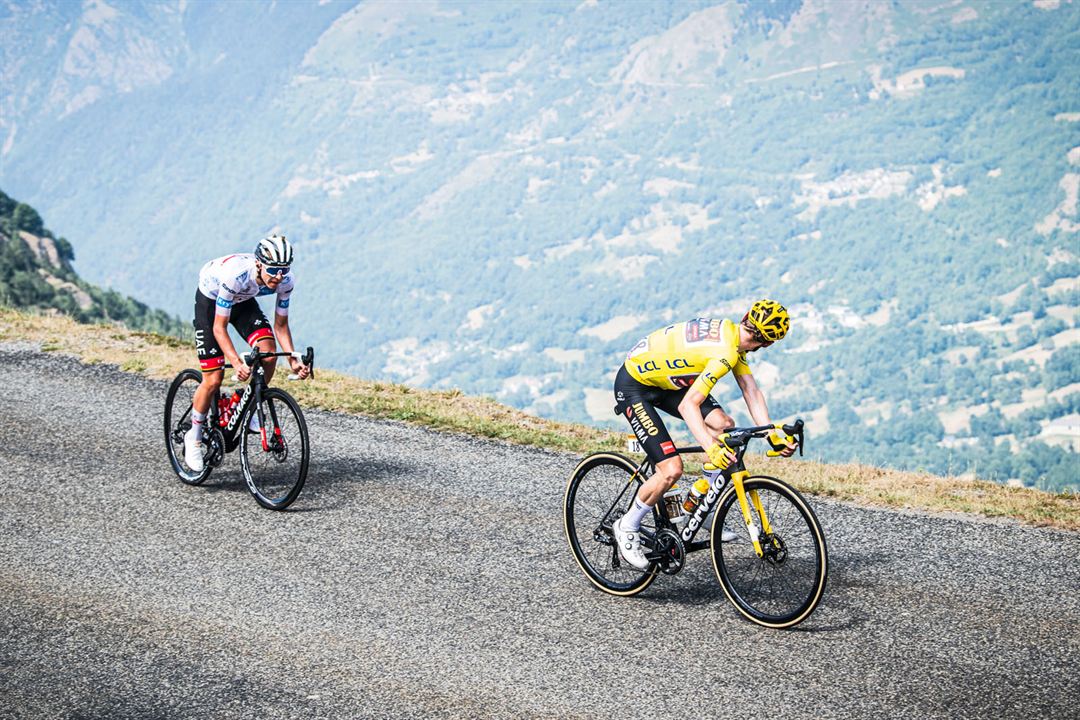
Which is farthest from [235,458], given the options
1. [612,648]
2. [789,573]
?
[789,573]

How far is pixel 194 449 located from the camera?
11.6 meters

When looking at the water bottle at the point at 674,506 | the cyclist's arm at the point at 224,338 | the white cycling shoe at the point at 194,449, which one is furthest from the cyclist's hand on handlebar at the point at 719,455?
the white cycling shoe at the point at 194,449

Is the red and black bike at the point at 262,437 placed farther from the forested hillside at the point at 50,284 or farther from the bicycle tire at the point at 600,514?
the forested hillside at the point at 50,284

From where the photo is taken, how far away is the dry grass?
1182 centimetres

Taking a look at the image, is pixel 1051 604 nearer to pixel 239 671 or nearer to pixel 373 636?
pixel 373 636

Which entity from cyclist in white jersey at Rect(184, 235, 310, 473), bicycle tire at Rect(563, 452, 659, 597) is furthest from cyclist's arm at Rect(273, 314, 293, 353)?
bicycle tire at Rect(563, 452, 659, 597)

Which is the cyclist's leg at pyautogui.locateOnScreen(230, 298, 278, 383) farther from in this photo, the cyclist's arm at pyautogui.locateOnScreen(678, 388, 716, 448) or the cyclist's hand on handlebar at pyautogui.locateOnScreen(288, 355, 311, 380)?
the cyclist's arm at pyautogui.locateOnScreen(678, 388, 716, 448)

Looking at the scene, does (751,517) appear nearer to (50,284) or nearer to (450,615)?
(450,615)

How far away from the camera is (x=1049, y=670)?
25.5 feet

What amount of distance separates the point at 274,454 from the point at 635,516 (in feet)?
13.5

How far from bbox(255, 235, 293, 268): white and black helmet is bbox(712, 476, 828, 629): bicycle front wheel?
4927mm

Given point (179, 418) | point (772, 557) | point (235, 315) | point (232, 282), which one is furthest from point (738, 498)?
point (179, 418)

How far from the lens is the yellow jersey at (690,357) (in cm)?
838

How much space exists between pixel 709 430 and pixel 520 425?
22.2 ft
